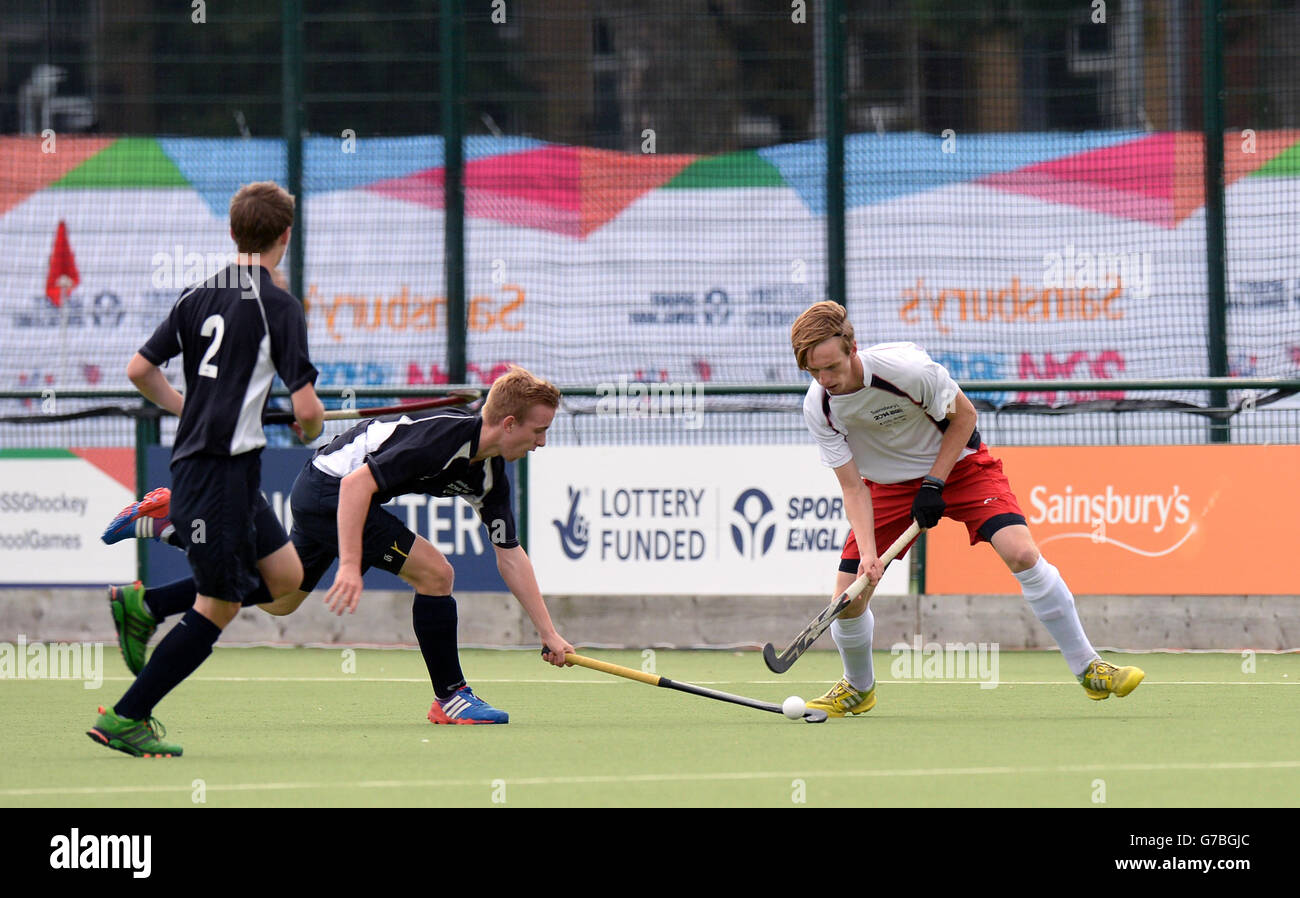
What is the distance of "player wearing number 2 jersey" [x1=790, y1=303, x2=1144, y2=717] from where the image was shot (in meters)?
6.52

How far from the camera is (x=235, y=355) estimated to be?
17.9 feet

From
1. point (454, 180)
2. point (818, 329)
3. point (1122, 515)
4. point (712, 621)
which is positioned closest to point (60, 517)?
point (454, 180)

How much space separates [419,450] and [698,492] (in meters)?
3.58

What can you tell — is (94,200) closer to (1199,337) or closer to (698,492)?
(698,492)

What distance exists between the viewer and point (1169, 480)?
9.24 metres

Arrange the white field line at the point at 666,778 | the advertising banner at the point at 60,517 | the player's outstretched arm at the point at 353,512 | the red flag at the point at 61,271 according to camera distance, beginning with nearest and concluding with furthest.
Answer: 1. the white field line at the point at 666,778
2. the player's outstretched arm at the point at 353,512
3. the advertising banner at the point at 60,517
4. the red flag at the point at 61,271

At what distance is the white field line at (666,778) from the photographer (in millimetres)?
5023

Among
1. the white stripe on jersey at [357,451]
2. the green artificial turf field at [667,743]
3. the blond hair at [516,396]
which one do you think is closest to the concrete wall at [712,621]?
the green artificial turf field at [667,743]

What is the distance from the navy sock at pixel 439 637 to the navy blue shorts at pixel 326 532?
0.17 m

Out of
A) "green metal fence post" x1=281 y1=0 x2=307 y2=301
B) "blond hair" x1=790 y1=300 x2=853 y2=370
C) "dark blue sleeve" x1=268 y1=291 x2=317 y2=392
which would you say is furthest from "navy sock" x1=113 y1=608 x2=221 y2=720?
"green metal fence post" x1=281 y1=0 x2=307 y2=301

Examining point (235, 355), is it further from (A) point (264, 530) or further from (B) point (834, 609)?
(B) point (834, 609)

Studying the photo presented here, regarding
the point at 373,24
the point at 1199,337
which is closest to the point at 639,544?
the point at 1199,337

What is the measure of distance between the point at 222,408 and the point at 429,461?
0.85m

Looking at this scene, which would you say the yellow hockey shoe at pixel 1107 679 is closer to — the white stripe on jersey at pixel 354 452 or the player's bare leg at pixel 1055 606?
the player's bare leg at pixel 1055 606
